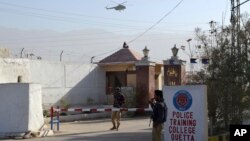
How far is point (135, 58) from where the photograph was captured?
35812 millimetres

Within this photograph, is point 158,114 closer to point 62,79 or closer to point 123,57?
point 62,79

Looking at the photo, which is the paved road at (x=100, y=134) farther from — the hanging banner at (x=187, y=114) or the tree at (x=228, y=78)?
the hanging banner at (x=187, y=114)

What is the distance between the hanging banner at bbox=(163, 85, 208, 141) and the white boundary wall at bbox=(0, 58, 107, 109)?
1424cm

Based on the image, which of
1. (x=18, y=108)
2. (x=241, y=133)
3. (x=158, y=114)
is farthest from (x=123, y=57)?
(x=241, y=133)

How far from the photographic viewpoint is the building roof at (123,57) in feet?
119

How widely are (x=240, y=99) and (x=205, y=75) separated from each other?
159cm

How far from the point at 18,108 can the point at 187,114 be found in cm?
779

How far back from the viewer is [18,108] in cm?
1945

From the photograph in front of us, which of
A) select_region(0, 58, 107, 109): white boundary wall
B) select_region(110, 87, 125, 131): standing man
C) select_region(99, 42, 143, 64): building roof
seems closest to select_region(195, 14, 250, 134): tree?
select_region(110, 87, 125, 131): standing man

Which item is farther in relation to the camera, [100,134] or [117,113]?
[117,113]

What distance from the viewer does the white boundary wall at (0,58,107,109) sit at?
93.0ft

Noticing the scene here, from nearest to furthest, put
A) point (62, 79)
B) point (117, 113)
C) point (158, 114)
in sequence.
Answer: point (158, 114) → point (117, 113) → point (62, 79)

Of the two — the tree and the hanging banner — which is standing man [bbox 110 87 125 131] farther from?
the hanging banner

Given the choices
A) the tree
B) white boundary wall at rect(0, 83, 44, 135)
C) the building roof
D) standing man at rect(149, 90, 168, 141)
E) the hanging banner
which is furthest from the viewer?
the building roof
